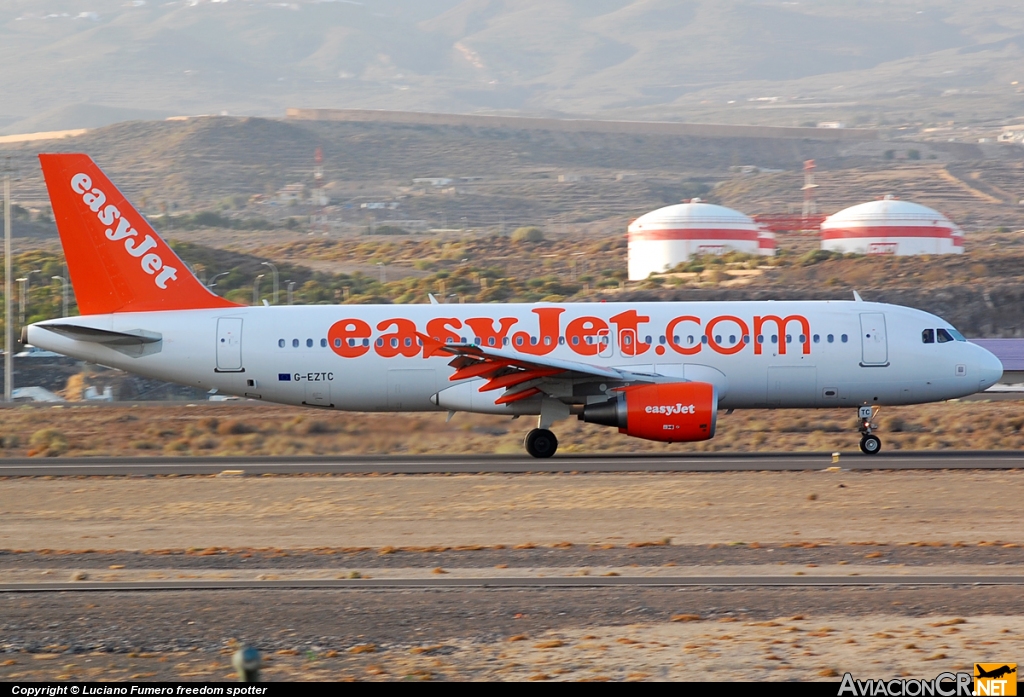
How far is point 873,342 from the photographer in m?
28.2

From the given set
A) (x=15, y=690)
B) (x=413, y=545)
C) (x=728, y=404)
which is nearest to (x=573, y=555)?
(x=413, y=545)

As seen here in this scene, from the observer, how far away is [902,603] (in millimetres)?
13164

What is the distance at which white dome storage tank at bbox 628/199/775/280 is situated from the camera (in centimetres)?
9669

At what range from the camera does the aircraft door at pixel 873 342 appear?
28078 millimetres

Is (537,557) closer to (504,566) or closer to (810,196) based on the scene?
(504,566)

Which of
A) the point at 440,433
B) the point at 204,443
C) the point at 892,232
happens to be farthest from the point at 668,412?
the point at 892,232

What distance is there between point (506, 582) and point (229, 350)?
1577 cm

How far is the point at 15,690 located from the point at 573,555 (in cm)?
822

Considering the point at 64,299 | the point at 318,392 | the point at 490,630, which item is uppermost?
the point at 64,299

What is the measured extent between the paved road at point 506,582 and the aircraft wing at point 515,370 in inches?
444

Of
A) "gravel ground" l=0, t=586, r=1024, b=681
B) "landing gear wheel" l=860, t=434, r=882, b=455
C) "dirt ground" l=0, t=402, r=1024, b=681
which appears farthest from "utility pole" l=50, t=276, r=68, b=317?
"gravel ground" l=0, t=586, r=1024, b=681

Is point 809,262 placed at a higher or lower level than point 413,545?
higher

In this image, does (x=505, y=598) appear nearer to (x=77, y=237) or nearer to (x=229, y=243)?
(x=77, y=237)

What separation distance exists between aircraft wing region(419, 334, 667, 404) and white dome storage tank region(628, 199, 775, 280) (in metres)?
67.4
